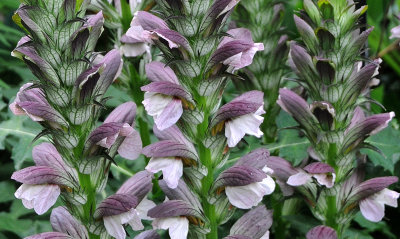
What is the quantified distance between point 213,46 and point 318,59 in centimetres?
31

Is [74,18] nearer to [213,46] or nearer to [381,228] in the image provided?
[213,46]

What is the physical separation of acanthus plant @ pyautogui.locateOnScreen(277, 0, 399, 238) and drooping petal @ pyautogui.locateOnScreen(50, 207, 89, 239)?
1.73 ft

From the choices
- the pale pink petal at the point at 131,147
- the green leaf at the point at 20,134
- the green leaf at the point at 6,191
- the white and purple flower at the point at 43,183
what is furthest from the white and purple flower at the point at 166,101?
the green leaf at the point at 6,191

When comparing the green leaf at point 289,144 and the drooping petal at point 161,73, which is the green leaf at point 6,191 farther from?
the drooping petal at point 161,73

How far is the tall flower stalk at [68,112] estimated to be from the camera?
4.25ft

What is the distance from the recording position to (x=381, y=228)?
223cm

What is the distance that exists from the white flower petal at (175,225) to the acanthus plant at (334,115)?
0.33 meters

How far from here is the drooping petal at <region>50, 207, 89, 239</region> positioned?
1466 millimetres

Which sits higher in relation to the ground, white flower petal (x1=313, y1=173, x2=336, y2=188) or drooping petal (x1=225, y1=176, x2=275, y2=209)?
drooping petal (x1=225, y1=176, x2=275, y2=209)

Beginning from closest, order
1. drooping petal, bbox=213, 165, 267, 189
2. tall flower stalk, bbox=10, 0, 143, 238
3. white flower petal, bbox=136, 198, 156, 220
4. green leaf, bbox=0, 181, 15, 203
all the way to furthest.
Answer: tall flower stalk, bbox=10, 0, 143, 238 < drooping petal, bbox=213, 165, 267, 189 < white flower petal, bbox=136, 198, 156, 220 < green leaf, bbox=0, 181, 15, 203

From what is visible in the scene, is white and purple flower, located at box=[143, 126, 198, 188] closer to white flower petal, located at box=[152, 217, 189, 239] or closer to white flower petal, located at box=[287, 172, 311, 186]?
white flower petal, located at box=[152, 217, 189, 239]

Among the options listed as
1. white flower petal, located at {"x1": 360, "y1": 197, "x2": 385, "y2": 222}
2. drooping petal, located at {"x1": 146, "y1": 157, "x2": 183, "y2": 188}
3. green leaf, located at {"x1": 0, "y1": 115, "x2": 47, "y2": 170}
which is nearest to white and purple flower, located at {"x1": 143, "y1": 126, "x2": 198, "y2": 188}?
drooping petal, located at {"x1": 146, "y1": 157, "x2": 183, "y2": 188}

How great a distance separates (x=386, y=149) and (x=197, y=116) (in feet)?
2.71

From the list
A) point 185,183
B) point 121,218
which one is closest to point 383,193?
point 185,183
